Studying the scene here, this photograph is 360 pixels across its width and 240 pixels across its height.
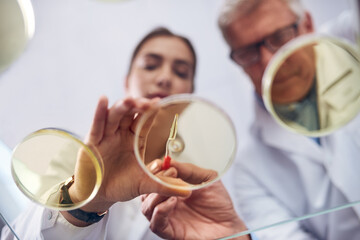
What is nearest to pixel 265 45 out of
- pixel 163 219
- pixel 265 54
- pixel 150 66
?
pixel 265 54

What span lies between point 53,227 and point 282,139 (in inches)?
10.5

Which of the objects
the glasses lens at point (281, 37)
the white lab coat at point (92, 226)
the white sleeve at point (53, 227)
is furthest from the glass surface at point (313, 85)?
the white sleeve at point (53, 227)

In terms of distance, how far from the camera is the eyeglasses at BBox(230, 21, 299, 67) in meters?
0.34

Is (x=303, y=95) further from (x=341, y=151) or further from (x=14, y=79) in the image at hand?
(x=14, y=79)

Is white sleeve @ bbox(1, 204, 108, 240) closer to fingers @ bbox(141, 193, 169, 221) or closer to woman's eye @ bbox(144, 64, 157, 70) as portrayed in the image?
fingers @ bbox(141, 193, 169, 221)

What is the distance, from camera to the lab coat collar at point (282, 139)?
37 centimetres

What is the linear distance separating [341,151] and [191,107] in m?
0.18

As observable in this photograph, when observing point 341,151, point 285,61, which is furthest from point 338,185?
point 285,61

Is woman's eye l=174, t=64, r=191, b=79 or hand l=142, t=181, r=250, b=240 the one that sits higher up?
woman's eye l=174, t=64, r=191, b=79

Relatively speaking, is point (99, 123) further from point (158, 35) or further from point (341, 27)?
point (341, 27)

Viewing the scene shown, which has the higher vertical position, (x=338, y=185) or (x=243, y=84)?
(x=243, y=84)

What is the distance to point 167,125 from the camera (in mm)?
330

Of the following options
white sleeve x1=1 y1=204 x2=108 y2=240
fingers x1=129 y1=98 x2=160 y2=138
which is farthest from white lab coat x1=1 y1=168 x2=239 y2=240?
fingers x1=129 y1=98 x2=160 y2=138

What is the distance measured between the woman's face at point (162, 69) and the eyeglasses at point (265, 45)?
5cm
